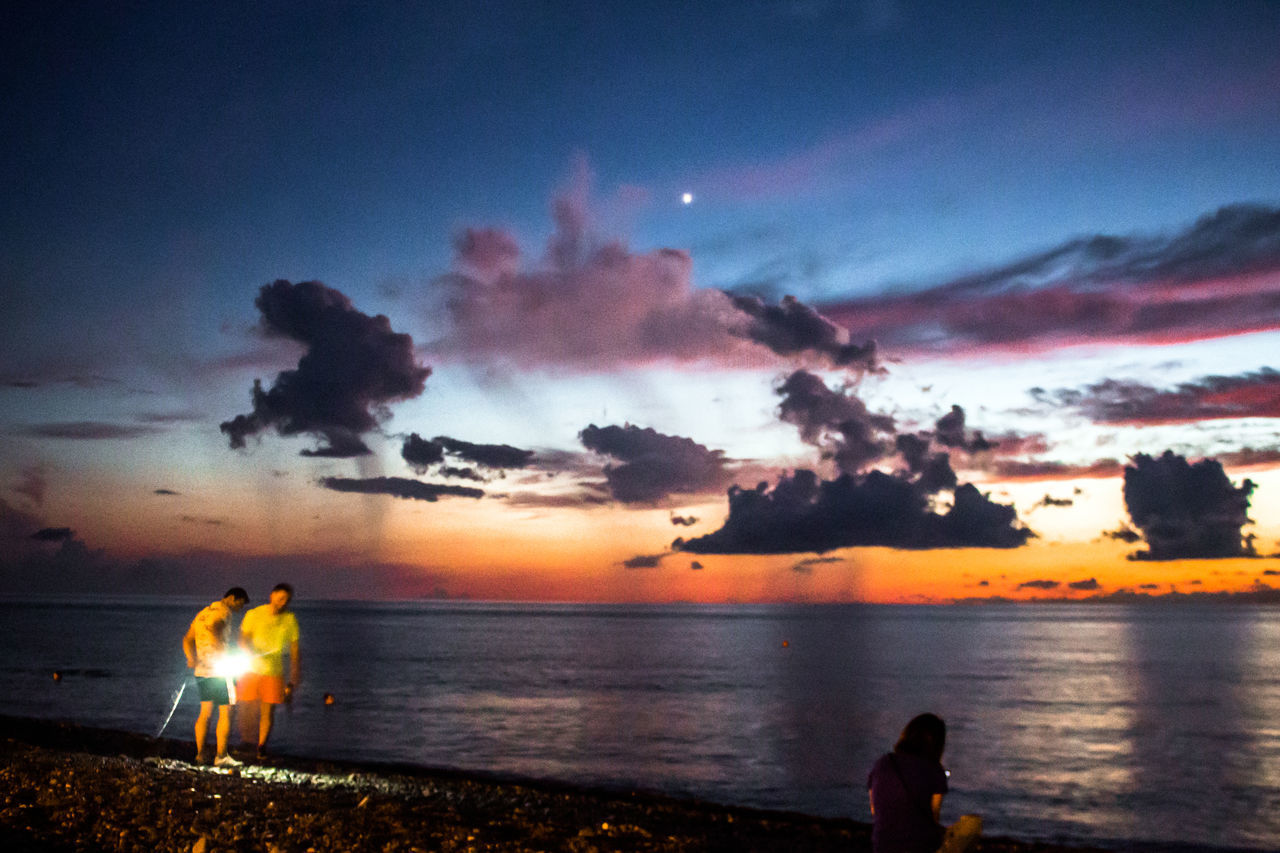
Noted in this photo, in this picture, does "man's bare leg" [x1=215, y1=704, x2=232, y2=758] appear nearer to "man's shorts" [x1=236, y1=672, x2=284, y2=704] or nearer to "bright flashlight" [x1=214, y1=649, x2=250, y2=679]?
"man's shorts" [x1=236, y1=672, x2=284, y2=704]

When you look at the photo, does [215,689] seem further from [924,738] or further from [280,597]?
[924,738]

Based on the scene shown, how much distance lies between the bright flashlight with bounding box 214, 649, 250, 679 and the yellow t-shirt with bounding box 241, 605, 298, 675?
6.0 inches

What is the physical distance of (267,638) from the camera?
1345cm

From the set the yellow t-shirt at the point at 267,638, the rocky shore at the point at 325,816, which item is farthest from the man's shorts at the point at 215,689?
the rocky shore at the point at 325,816

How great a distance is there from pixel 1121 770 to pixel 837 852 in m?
16.5

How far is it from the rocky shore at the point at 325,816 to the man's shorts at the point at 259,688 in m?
1.21

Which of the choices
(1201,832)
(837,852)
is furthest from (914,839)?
(1201,832)

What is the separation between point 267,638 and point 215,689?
1043 mm

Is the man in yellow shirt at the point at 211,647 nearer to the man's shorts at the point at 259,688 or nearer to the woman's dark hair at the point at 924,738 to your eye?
the man's shorts at the point at 259,688

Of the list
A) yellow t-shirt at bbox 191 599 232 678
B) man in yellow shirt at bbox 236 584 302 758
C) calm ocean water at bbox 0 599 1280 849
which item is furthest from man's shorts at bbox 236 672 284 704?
calm ocean water at bbox 0 599 1280 849

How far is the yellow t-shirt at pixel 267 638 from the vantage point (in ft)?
44.0

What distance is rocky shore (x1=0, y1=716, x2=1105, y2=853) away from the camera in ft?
33.9

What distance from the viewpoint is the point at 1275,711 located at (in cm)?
4200

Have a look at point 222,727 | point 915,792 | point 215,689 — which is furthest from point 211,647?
point 915,792
